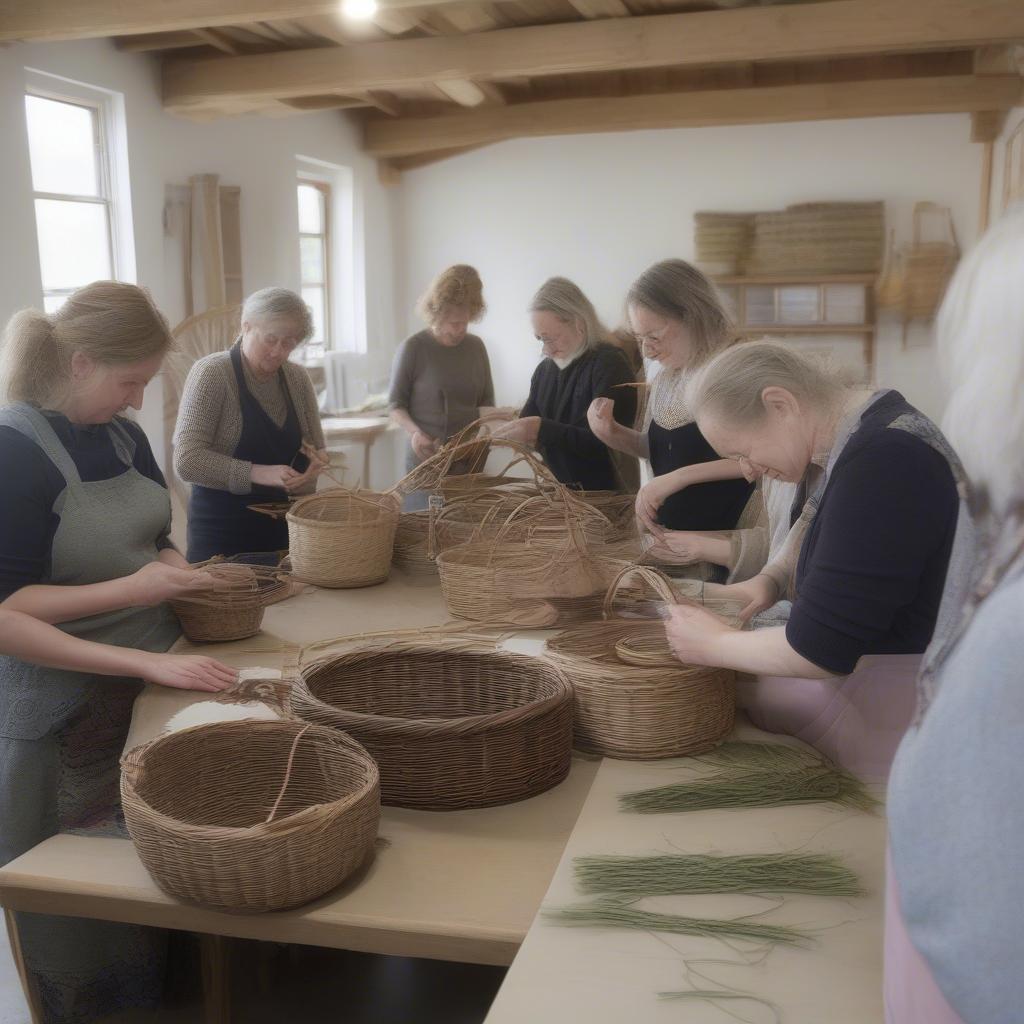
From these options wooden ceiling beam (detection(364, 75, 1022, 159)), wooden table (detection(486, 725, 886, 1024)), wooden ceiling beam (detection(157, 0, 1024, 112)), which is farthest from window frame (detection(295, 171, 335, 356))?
wooden table (detection(486, 725, 886, 1024))

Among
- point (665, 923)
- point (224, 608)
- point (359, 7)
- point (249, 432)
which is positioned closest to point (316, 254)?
point (359, 7)

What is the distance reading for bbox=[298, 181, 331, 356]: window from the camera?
7992 millimetres

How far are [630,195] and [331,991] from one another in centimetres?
709

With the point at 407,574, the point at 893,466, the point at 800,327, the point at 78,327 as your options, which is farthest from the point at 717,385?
the point at 800,327

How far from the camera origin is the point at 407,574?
10.1 ft

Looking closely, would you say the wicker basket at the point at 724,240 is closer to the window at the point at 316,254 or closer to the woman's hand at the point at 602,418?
the window at the point at 316,254

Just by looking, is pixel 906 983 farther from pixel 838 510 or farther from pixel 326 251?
pixel 326 251

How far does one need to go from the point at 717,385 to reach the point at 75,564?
4.03ft

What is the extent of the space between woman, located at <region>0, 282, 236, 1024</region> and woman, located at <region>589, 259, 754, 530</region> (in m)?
1.29

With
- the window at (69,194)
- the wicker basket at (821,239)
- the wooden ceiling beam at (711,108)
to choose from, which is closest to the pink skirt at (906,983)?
the window at (69,194)

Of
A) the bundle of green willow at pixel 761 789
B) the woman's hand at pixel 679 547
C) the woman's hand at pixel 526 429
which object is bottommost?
the bundle of green willow at pixel 761 789

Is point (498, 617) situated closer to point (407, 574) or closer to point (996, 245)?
point (407, 574)

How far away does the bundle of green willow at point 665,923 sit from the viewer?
1.28m

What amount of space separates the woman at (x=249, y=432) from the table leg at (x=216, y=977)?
5.01 feet
